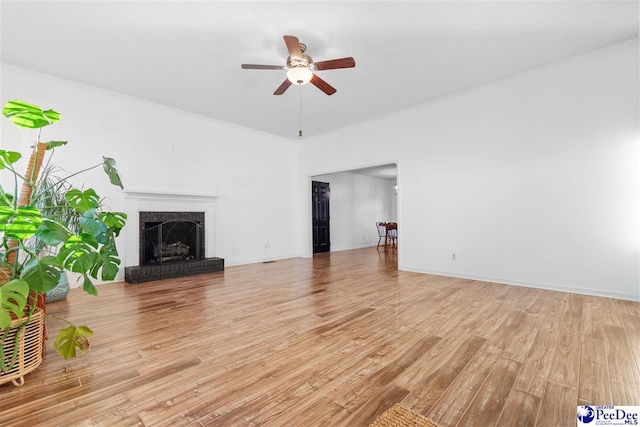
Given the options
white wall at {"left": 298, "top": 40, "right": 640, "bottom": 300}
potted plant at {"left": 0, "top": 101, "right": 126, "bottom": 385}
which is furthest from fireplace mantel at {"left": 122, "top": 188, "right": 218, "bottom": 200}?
white wall at {"left": 298, "top": 40, "right": 640, "bottom": 300}

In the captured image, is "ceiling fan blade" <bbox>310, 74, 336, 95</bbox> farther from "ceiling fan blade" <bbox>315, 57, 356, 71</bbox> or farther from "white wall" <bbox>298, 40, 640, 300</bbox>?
"white wall" <bbox>298, 40, 640, 300</bbox>

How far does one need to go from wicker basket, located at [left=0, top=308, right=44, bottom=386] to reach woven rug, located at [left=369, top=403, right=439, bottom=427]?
2.08 m

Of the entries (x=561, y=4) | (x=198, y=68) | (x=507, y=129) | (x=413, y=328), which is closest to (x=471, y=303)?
(x=413, y=328)

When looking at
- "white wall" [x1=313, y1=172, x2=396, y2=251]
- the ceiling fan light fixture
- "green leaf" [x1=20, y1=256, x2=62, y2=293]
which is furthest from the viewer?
"white wall" [x1=313, y1=172, x2=396, y2=251]

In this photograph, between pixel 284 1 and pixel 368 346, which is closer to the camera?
pixel 368 346

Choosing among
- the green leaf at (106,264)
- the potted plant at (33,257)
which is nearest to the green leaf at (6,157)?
the potted plant at (33,257)

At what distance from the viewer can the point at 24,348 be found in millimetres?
1714

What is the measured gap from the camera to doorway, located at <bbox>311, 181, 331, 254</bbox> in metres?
8.03

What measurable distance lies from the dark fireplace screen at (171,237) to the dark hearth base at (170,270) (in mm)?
316

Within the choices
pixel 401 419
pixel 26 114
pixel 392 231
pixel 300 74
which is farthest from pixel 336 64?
pixel 392 231

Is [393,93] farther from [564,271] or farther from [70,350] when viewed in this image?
[70,350]

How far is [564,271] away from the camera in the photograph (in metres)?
3.67

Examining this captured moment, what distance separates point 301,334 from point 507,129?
13.6 ft

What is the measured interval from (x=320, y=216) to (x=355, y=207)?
178cm
